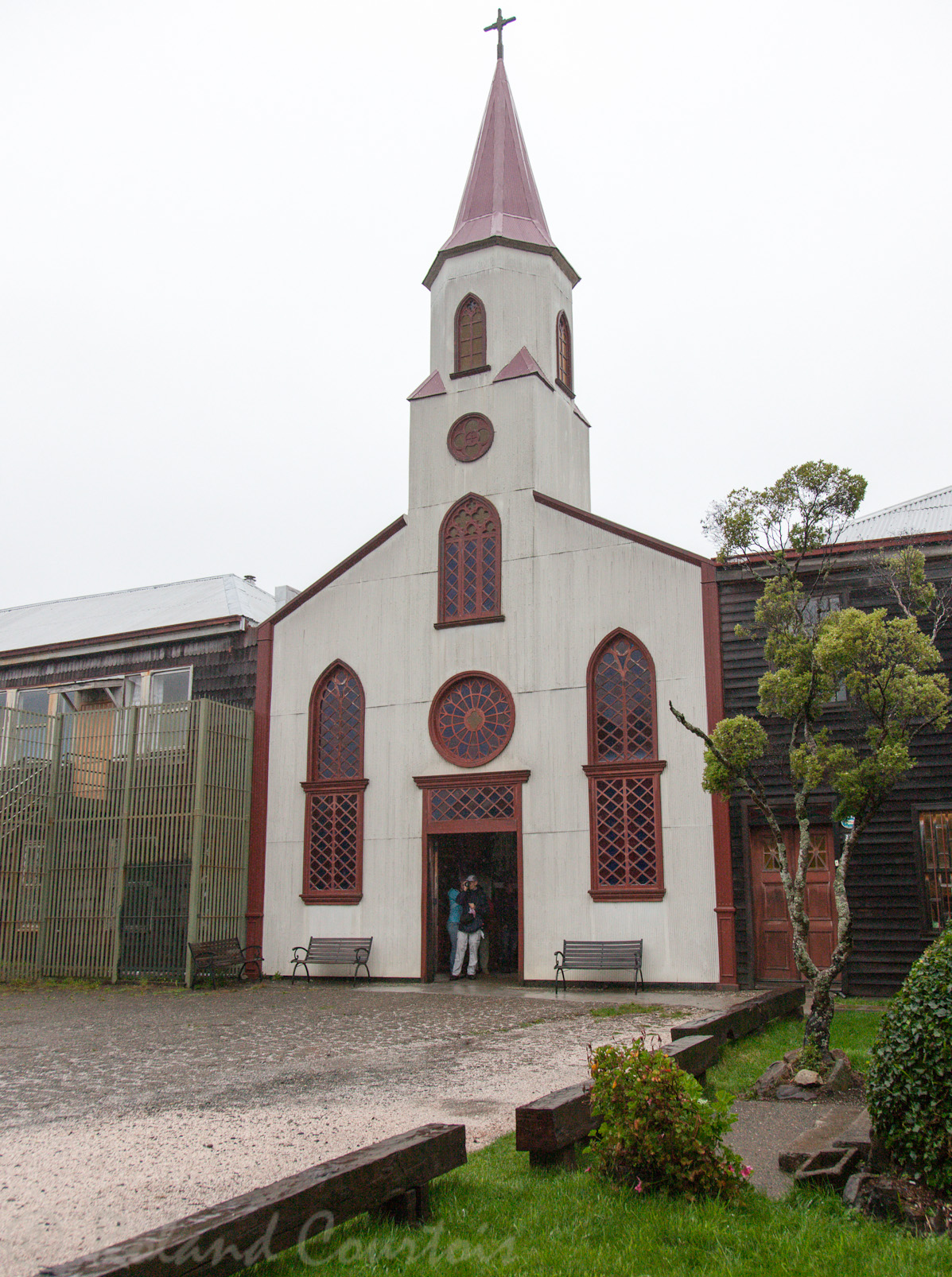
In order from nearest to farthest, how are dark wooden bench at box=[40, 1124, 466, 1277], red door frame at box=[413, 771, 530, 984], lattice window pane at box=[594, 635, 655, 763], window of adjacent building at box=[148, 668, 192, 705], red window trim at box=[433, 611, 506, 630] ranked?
dark wooden bench at box=[40, 1124, 466, 1277] → lattice window pane at box=[594, 635, 655, 763] → red door frame at box=[413, 771, 530, 984] → red window trim at box=[433, 611, 506, 630] → window of adjacent building at box=[148, 668, 192, 705]

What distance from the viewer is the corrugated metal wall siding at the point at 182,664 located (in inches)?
779

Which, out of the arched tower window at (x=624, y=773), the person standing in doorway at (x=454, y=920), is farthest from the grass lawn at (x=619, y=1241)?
the person standing in doorway at (x=454, y=920)

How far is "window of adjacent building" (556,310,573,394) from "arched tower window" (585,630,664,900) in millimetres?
5553

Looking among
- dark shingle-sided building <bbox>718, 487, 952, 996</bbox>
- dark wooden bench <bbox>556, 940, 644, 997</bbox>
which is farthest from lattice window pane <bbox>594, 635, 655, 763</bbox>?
dark wooden bench <bbox>556, 940, 644, 997</bbox>

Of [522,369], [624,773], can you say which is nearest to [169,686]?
[522,369]

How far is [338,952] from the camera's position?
17.4 m

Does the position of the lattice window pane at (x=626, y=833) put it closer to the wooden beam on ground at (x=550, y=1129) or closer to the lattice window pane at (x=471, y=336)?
the lattice window pane at (x=471, y=336)

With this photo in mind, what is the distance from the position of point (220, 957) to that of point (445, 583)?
23.0 ft

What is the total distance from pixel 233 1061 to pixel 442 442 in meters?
11.7

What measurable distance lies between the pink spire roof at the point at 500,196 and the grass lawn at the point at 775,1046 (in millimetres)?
13978

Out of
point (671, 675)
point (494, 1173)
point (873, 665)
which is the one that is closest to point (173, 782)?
point (671, 675)

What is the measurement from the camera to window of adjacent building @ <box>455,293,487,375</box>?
759 inches

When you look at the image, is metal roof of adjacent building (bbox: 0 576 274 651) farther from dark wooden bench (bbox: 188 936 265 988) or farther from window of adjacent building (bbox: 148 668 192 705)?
dark wooden bench (bbox: 188 936 265 988)

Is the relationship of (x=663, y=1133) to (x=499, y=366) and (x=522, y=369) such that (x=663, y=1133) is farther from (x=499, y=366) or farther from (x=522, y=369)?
(x=499, y=366)
